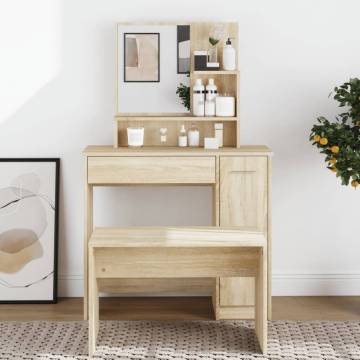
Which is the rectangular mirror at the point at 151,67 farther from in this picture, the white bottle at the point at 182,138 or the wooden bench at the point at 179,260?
the wooden bench at the point at 179,260

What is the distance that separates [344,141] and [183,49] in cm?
110

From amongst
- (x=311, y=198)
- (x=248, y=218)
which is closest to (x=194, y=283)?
(x=248, y=218)

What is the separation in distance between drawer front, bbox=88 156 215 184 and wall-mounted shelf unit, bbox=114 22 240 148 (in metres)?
0.28

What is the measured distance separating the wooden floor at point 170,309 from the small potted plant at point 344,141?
805 millimetres

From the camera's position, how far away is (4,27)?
4.23 meters

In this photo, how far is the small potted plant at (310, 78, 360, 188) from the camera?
151 inches

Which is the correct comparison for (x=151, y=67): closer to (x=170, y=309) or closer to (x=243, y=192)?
(x=243, y=192)

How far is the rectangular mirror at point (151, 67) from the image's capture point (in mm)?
4172

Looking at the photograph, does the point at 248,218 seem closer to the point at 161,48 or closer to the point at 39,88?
the point at 161,48

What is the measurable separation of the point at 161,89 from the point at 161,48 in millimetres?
244

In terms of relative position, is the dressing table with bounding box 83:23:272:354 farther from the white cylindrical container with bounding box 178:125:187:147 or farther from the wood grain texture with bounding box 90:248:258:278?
the wood grain texture with bounding box 90:248:258:278

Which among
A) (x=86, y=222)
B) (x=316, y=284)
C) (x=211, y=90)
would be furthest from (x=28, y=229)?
(x=316, y=284)

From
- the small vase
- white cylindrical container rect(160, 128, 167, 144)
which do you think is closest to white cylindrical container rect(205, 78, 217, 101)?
the small vase

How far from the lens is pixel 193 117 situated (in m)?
4.10
